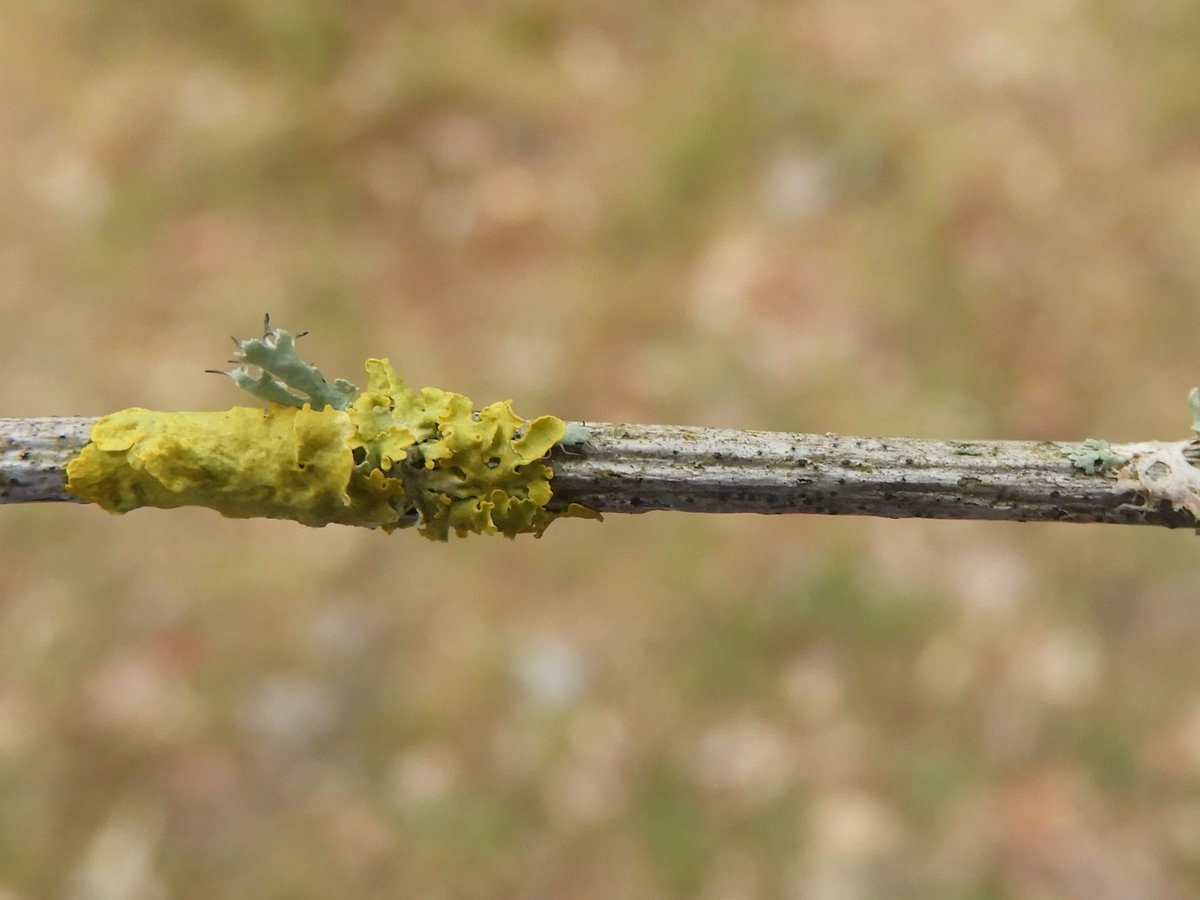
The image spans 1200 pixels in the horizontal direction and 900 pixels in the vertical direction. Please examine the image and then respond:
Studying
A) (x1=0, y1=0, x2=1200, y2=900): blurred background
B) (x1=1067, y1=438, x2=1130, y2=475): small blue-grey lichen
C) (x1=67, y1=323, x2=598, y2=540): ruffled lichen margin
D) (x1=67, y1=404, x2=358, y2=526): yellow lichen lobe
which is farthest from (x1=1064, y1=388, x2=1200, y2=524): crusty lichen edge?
(x1=0, y1=0, x2=1200, y2=900): blurred background

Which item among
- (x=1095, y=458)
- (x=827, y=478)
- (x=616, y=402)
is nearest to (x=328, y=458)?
(x=827, y=478)

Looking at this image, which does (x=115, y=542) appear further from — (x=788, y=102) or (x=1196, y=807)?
(x=1196, y=807)

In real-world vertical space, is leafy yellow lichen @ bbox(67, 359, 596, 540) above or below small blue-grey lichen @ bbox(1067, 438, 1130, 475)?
below

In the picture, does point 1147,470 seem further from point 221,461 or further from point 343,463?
point 221,461

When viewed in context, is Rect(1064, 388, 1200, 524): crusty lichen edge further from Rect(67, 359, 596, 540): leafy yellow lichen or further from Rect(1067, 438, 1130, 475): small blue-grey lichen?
Rect(67, 359, 596, 540): leafy yellow lichen

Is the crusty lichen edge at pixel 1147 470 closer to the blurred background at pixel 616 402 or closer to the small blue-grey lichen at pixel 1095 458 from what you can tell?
the small blue-grey lichen at pixel 1095 458

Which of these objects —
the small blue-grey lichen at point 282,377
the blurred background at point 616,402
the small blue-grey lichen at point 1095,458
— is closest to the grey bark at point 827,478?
the small blue-grey lichen at point 1095,458
